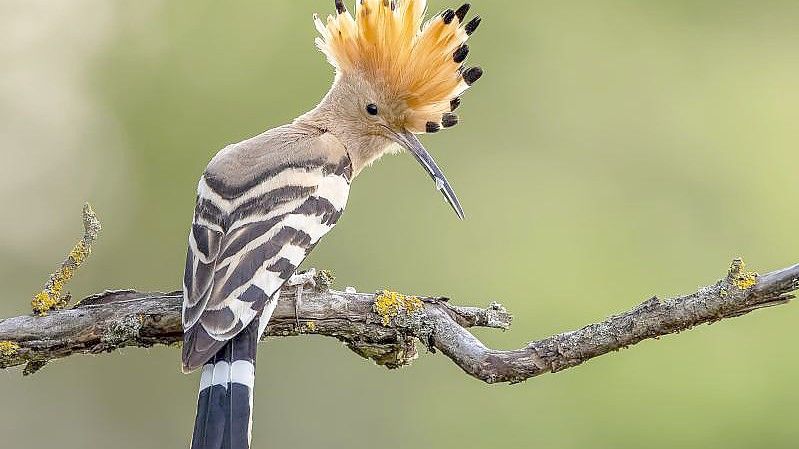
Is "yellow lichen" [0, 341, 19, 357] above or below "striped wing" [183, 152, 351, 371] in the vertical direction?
below

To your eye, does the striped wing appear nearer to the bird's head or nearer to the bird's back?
the bird's back

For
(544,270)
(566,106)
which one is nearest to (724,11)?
(566,106)

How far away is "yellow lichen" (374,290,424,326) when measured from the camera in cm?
306

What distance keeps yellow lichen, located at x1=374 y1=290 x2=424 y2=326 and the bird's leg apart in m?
0.21

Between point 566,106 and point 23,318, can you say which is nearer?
point 23,318

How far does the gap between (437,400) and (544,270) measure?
751 mm

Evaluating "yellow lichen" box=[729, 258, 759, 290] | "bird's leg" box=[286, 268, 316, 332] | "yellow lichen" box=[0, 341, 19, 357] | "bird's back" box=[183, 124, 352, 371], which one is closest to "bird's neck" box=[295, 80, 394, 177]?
"bird's back" box=[183, 124, 352, 371]

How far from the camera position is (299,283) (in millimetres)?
3148

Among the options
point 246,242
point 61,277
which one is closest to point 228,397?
point 246,242

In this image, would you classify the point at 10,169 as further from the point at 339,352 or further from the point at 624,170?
the point at 624,170

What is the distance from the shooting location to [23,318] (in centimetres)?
301

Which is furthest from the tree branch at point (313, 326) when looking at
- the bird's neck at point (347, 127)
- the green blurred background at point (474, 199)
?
the green blurred background at point (474, 199)

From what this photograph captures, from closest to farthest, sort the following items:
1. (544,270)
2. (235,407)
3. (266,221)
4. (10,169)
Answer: (235,407) → (266,221) → (544,270) → (10,169)

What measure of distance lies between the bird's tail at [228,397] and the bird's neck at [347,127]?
3.31 feet
